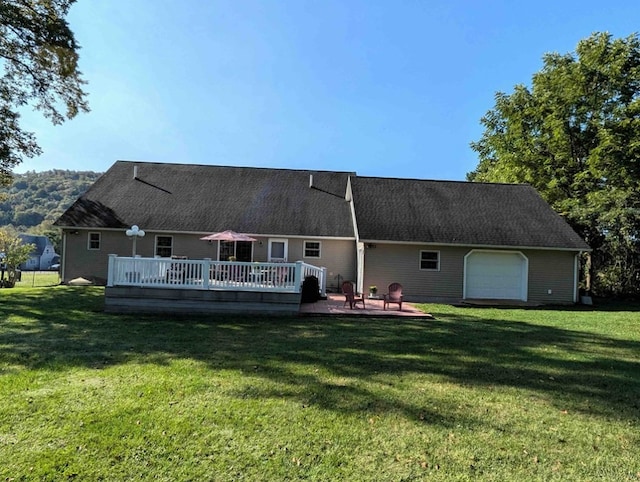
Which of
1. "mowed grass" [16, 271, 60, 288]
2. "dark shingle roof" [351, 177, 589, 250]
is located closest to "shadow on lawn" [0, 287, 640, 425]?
"dark shingle roof" [351, 177, 589, 250]

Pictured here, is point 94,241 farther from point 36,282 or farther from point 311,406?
point 311,406

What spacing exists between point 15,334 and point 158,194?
42.0ft

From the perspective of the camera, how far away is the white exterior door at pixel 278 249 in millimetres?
18005

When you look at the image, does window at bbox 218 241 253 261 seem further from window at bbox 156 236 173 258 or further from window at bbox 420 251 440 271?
window at bbox 420 251 440 271

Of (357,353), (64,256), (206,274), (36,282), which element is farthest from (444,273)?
(36,282)

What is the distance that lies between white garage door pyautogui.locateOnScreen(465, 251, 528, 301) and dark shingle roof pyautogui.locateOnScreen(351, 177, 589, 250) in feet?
2.38

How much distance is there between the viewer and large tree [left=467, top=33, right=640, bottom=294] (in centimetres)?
1933

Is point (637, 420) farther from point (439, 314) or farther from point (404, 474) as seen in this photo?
point (439, 314)

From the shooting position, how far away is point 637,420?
4.29 m

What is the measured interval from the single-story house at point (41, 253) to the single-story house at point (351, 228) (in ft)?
205

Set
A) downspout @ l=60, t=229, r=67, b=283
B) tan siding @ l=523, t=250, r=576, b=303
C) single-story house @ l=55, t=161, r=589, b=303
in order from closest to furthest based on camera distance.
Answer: single-story house @ l=55, t=161, r=589, b=303, tan siding @ l=523, t=250, r=576, b=303, downspout @ l=60, t=229, r=67, b=283

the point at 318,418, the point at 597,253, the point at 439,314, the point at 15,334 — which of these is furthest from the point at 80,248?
the point at 597,253

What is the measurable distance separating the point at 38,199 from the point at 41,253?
50.6 metres

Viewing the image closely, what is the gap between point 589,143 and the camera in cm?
2300
